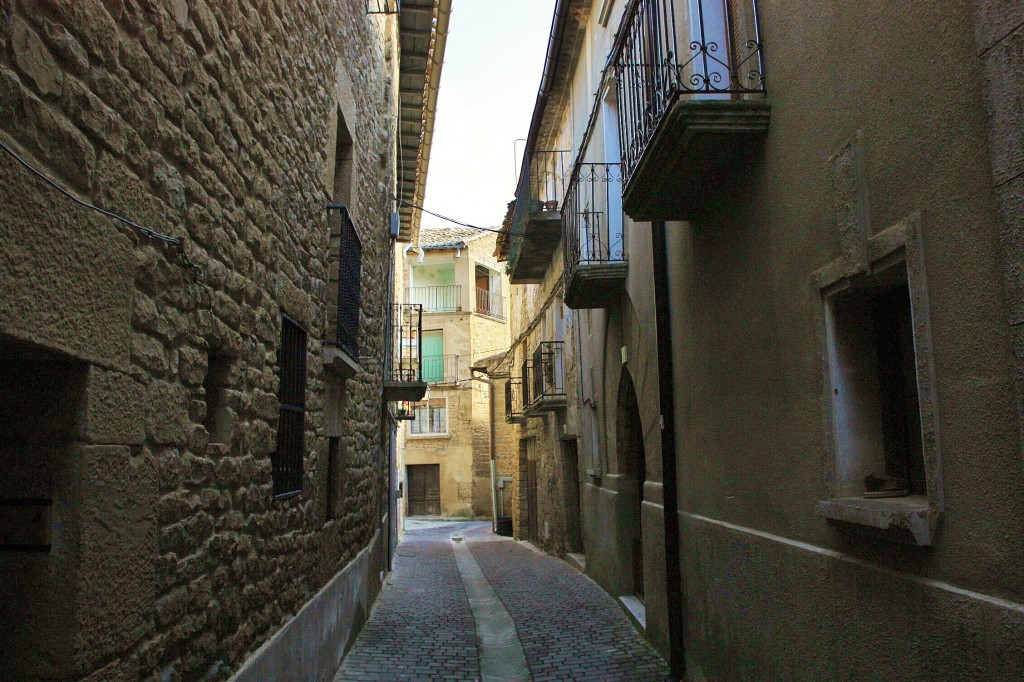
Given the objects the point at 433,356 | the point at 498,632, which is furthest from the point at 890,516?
the point at 433,356

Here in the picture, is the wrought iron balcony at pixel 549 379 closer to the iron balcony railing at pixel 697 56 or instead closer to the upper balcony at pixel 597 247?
the upper balcony at pixel 597 247

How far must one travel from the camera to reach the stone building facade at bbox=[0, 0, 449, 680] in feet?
7.71

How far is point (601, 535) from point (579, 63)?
723 centimetres

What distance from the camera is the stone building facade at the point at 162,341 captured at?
7.71 feet

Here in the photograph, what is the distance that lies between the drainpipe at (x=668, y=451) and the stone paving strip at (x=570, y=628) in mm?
404

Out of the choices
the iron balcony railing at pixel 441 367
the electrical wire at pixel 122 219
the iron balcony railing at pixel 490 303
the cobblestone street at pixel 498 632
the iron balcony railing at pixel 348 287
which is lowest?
the cobblestone street at pixel 498 632

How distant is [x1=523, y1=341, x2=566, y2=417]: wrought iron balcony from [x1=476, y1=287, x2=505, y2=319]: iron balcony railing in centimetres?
1808

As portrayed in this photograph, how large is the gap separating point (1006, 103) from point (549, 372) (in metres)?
12.7

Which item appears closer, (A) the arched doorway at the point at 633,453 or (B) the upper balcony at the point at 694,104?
(B) the upper balcony at the point at 694,104

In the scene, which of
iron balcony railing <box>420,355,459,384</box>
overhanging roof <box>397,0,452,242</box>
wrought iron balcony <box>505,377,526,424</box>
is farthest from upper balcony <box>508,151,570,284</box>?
iron balcony railing <box>420,355,459,384</box>

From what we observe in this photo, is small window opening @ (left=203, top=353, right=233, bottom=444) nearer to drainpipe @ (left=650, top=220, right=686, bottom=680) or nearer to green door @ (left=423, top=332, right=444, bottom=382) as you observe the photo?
drainpipe @ (left=650, top=220, right=686, bottom=680)

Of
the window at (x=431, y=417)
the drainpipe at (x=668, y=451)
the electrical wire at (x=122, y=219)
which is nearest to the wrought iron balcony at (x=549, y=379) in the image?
the drainpipe at (x=668, y=451)

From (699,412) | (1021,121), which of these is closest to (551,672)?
(699,412)

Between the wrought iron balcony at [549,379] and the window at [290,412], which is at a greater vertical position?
the wrought iron balcony at [549,379]
